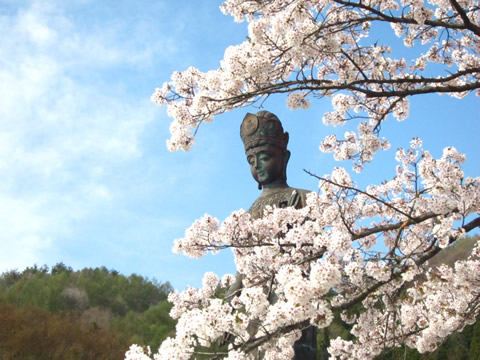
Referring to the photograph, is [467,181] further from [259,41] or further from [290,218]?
[259,41]

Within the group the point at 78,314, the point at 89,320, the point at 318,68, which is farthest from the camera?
the point at 78,314

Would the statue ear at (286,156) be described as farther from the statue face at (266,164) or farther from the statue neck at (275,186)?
the statue neck at (275,186)

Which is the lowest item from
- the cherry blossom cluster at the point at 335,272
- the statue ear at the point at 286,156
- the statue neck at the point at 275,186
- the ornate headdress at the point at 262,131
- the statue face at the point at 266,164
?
the cherry blossom cluster at the point at 335,272

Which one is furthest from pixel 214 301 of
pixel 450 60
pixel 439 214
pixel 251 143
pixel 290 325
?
pixel 450 60

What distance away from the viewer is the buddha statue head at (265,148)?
6684 mm

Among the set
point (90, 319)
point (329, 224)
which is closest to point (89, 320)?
point (90, 319)

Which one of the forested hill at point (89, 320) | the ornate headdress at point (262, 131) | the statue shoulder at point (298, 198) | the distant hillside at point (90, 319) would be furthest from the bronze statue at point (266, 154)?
the forested hill at point (89, 320)

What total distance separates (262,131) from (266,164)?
449mm

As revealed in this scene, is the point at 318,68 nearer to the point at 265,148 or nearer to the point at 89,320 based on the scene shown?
the point at 265,148

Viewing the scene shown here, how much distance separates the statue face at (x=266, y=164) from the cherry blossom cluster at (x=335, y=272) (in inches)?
67.0

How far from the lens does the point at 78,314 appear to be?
82.3ft

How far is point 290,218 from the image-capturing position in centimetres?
458

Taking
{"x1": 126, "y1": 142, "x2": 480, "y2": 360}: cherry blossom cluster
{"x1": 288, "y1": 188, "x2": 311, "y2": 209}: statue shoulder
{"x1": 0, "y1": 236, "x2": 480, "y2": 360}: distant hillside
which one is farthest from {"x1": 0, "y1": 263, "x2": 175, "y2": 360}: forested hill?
{"x1": 126, "y1": 142, "x2": 480, "y2": 360}: cherry blossom cluster

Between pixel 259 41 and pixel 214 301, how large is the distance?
2575 millimetres
